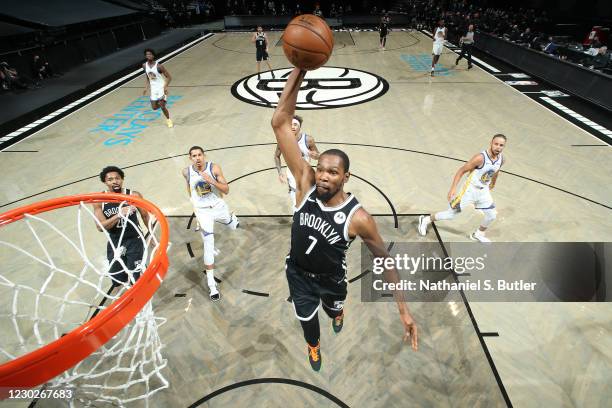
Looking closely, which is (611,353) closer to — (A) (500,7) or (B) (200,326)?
(B) (200,326)

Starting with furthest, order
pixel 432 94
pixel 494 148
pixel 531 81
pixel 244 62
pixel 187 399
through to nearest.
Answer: pixel 244 62 → pixel 531 81 → pixel 432 94 → pixel 494 148 → pixel 187 399

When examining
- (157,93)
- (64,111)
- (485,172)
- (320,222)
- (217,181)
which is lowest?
(64,111)

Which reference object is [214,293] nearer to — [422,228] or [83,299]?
[83,299]

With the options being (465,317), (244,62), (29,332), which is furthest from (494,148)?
(244,62)

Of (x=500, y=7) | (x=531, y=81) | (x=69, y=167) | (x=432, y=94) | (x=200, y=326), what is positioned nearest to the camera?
(x=200, y=326)

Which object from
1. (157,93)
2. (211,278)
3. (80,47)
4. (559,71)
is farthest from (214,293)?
(80,47)

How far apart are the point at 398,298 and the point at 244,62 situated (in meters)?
14.4

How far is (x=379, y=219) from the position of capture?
16.7 ft

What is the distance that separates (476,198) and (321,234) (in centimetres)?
285

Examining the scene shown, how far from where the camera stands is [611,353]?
132 inches

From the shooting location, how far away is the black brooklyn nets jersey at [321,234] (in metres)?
2.30

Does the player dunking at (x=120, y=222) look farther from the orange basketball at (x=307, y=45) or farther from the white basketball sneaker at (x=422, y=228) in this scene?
the white basketball sneaker at (x=422, y=228)

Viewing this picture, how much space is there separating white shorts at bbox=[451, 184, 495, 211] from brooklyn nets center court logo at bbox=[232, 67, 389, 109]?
5.92m

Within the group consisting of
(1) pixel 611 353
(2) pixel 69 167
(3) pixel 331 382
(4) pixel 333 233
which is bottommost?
(1) pixel 611 353
